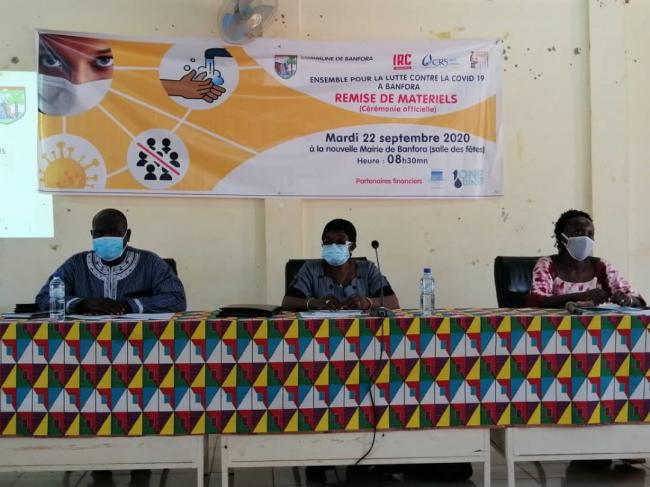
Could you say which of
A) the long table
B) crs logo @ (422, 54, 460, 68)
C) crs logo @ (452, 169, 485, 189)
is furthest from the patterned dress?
crs logo @ (422, 54, 460, 68)

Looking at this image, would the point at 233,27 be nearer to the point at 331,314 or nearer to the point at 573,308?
the point at 331,314

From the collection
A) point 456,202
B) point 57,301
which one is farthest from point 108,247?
point 456,202

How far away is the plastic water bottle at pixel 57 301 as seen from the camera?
221cm

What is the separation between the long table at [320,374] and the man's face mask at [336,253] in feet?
2.00

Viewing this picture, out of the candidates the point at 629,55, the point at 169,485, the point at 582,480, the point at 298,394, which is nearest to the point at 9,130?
the point at 169,485

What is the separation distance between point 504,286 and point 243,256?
1.43 metres

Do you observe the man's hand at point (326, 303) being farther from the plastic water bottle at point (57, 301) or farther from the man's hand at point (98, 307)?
the plastic water bottle at point (57, 301)

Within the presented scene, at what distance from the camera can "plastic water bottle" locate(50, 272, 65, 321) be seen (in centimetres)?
221

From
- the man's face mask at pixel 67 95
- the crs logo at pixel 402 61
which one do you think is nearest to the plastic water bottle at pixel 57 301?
the man's face mask at pixel 67 95

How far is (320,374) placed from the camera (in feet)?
6.77

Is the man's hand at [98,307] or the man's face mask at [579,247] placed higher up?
the man's face mask at [579,247]

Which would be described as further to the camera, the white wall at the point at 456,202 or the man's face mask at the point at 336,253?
the white wall at the point at 456,202

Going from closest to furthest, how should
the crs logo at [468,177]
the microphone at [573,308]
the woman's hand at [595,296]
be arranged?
1. the microphone at [573,308]
2. the woman's hand at [595,296]
3. the crs logo at [468,177]

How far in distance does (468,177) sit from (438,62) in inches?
26.0
